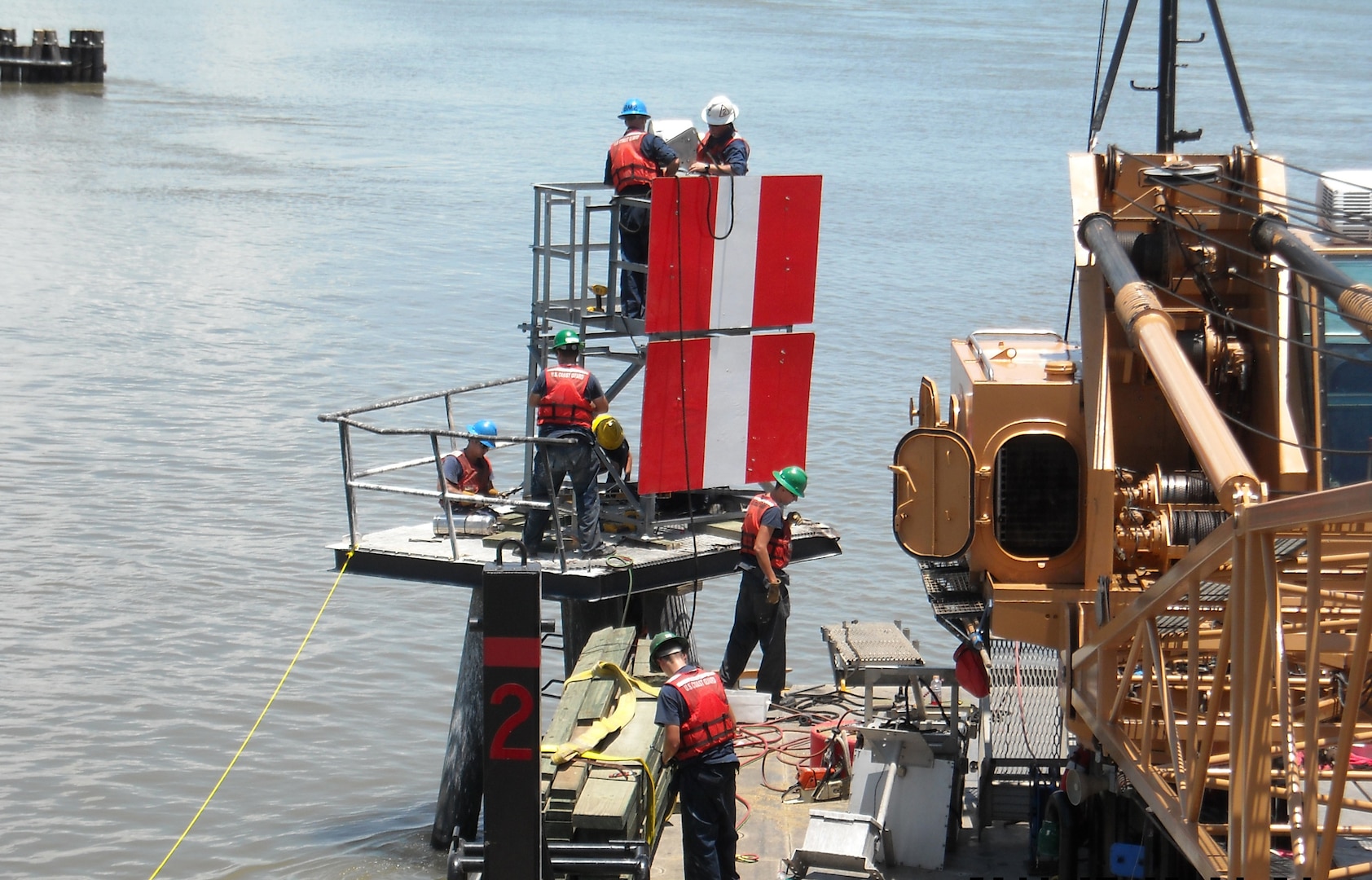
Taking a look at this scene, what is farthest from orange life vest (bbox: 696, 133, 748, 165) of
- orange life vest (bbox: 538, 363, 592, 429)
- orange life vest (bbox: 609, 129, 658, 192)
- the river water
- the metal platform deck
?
the river water

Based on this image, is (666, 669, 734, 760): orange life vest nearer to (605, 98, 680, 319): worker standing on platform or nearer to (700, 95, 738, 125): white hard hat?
(605, 98, 680, 319): worker standing on platform

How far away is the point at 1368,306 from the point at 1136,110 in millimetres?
56461

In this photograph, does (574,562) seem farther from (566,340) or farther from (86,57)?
(86,57)

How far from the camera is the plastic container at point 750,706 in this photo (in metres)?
13.0

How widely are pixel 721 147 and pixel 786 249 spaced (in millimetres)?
1003

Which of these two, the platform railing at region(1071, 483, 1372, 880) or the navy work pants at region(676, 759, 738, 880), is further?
the navy work pants at region(676, 759, 738, 880)

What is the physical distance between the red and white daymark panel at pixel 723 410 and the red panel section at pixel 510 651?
5.75m

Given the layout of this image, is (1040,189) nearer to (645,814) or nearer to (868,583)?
(868,583)

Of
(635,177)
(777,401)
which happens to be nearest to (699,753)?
(777,401)

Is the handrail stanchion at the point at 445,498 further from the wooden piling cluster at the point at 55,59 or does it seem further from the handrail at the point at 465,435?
the wooden piling cluster at the point at 55,59

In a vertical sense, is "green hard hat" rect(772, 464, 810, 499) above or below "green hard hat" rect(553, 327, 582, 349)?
below

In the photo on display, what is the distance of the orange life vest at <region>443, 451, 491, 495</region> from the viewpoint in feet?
45.0

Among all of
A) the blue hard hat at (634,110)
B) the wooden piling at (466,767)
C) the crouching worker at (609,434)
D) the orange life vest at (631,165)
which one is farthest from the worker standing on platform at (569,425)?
the blue hard hat at (634,110)

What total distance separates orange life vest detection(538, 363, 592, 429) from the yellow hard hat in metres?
0.36
